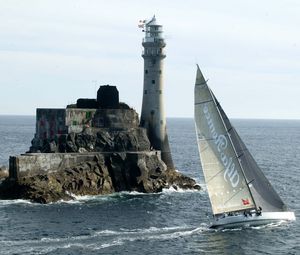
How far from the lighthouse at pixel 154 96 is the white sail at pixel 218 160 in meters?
30.4

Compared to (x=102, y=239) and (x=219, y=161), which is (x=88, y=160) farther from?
(x=102, y=239)

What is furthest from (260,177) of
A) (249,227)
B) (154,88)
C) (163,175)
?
(154,88)

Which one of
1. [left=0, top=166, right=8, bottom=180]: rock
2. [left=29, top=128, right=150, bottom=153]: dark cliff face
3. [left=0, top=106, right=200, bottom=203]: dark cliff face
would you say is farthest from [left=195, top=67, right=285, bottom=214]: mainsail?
[left=0, top=166, right=8, bottom=180]: rock

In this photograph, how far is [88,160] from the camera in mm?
75250

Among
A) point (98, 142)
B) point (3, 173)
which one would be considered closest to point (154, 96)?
point (98, 142)

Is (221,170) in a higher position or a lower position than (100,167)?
higher

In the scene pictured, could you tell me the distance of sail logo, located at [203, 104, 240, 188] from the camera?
2137 inches

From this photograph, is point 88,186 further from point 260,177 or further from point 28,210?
point 260,177

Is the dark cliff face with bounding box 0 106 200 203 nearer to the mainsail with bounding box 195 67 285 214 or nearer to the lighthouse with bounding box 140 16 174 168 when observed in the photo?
the lighthouse with bounding box 140 16 174 168

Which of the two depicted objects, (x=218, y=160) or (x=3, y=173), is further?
(x=3, y=173)

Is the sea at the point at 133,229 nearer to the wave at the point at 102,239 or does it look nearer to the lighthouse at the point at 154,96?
the wave at the point at 102,239

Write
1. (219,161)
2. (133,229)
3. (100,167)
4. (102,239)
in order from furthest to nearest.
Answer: (100,167) < (133,229) < (219,161) < (102,239)

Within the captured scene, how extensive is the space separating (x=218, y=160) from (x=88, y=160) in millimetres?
24767

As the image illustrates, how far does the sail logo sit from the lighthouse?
3046cm
